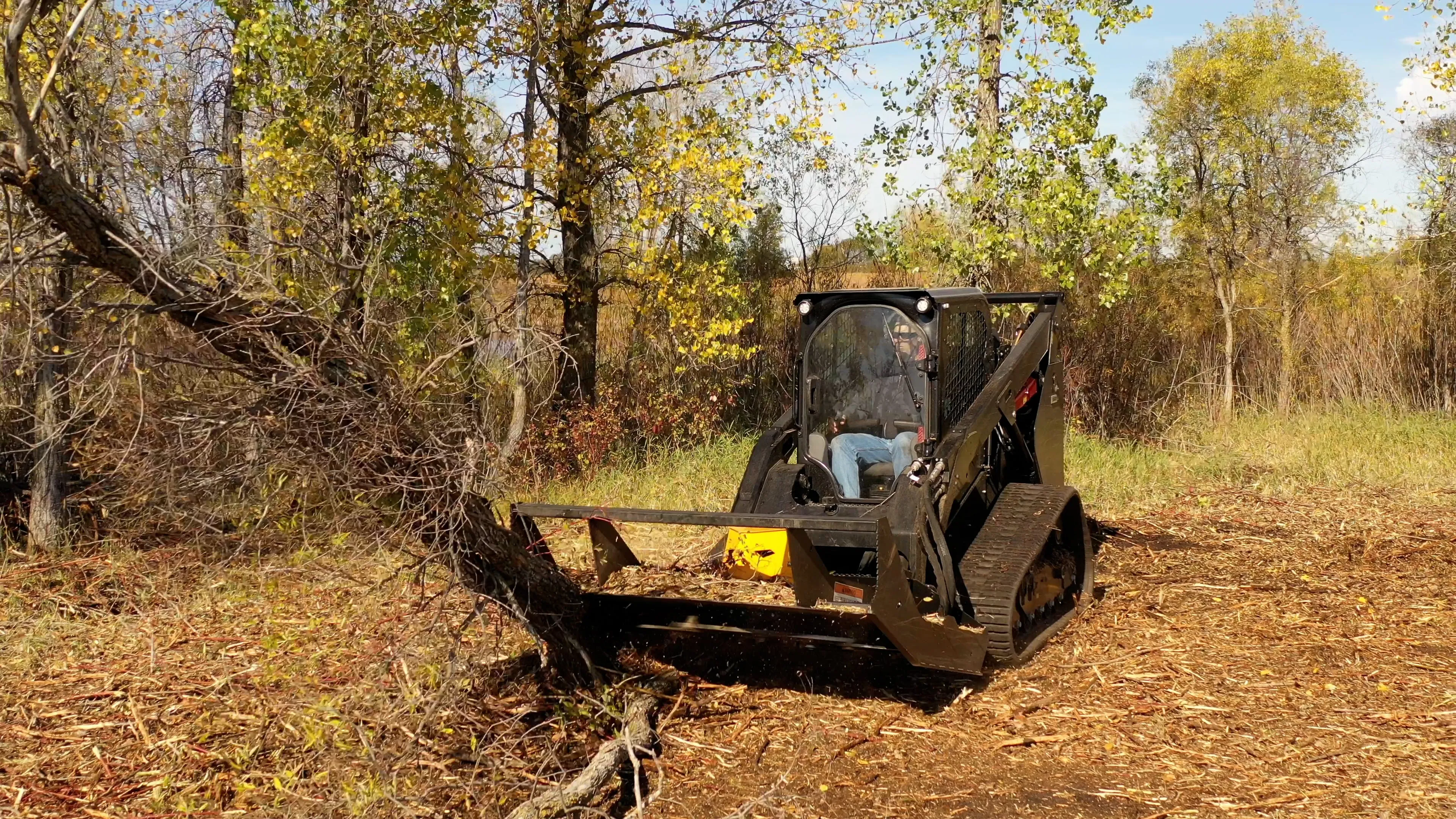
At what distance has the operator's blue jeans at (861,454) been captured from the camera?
5.92m

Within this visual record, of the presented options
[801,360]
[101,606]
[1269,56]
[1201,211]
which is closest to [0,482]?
[101,606]

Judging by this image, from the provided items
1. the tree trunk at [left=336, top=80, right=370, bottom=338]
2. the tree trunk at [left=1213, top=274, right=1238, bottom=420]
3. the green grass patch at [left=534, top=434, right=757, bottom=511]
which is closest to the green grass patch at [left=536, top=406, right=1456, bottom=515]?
the green grass patch at [left=534, top=434, right=757, bottom=511]

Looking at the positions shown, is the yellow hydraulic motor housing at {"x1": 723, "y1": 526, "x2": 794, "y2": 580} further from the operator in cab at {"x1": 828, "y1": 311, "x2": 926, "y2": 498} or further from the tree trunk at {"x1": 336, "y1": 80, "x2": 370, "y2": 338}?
the tree trunk at {"x1": 336, "y1": 80, "x2": 370, "y2": 338}

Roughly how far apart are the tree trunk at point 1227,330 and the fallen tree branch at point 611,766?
1166cm

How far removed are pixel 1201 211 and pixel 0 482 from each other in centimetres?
1692

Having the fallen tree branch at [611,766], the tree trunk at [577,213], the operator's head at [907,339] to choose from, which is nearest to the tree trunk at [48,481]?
the tree trunk at [577,213]

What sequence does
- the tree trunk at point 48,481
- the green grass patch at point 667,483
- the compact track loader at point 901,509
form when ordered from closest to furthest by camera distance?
the compact track loader at point 901,509 < the tree trunk at point 48,481 < the green grass patch at point 667,483

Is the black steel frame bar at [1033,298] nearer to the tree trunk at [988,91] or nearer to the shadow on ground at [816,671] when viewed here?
the shadow on ground at [816,671]

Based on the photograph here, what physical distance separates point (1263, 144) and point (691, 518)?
56.1ft

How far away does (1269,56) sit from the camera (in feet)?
62.7

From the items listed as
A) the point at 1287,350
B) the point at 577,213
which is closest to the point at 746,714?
the point at 577,213

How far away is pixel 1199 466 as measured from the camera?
11.5 metres

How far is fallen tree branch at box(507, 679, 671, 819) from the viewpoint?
4.20 metres

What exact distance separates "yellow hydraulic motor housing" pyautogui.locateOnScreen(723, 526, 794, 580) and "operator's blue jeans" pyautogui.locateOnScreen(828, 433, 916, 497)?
2.22 ft
